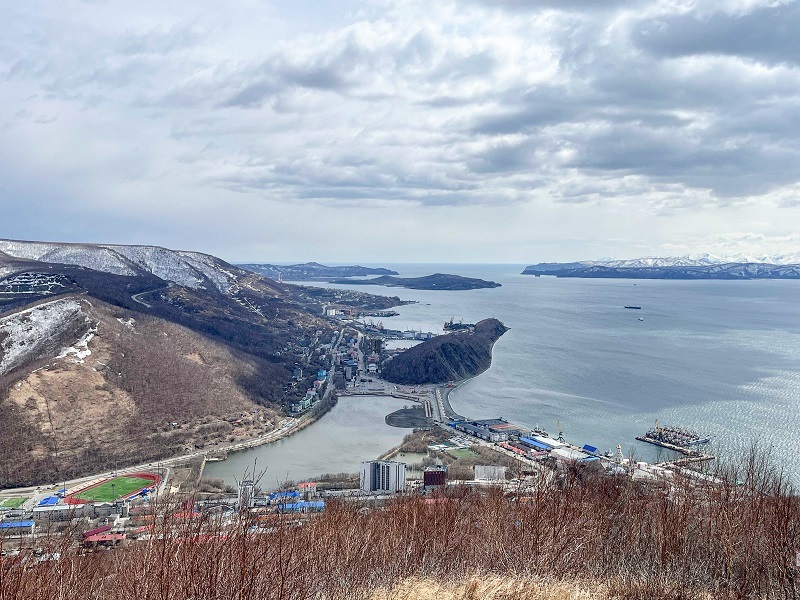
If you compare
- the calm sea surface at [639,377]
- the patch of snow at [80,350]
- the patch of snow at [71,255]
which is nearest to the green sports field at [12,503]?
the calm sea surface at [639,377]

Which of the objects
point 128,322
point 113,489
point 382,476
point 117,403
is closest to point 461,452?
point 382,476

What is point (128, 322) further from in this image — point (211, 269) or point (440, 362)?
point (211, 269)

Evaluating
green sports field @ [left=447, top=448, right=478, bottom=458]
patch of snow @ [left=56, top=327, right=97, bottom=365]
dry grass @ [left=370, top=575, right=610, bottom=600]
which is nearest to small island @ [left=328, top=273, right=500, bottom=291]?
patch of snow @ [left=56, top=327, right=97, bottom=365]

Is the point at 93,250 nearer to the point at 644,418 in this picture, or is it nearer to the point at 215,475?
the point at 215,475

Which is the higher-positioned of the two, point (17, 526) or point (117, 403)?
point (117, 403)

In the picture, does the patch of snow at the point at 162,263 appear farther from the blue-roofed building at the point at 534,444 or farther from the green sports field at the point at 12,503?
the blue-roofed building at the point at 534,444

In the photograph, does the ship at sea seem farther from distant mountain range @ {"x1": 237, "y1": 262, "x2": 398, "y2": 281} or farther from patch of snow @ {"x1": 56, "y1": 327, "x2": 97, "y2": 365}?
distant mountain range @ {"x1": 237, "y1": 262, "x2": 398, "y2": 281}
